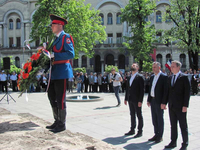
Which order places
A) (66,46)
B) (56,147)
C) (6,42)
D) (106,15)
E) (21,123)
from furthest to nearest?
(6,42), (106,15), (21,123), (66,46), (56,147)

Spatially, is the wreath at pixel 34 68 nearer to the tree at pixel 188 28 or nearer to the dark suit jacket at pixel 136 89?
the dark suit jacket at pixel 136 89

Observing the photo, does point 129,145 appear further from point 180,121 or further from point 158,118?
point 180,121

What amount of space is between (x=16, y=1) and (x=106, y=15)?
1955cm

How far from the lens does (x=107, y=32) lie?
147 feet

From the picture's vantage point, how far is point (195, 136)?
5984 millimetres

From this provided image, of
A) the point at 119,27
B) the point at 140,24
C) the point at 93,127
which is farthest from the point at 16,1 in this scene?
the point at 93,127

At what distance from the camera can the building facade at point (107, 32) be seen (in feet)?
139

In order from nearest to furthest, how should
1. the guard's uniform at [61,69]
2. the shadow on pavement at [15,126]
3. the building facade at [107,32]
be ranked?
1. the shadow on pavement at [15,126]
2. the guard's uniform at [61,69]
3. the building facade at [107,32]

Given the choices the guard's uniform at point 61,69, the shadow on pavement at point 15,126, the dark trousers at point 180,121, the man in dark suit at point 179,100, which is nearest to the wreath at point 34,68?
the guard's uniform at point 61,69

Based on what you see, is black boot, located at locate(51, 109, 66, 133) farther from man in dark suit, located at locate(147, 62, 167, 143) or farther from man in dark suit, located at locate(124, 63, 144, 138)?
man in dark suit, located at locate(147, 62, 167, 143)

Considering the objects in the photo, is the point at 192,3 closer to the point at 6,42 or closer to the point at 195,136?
the point at 195,136

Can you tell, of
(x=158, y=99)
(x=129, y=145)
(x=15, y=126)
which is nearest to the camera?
(x=15, y=126)

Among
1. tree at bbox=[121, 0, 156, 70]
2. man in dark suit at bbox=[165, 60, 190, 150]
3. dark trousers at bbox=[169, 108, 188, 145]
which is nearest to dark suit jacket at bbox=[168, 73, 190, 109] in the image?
man in dark suit at bbox=[165, 60, 190, 150]

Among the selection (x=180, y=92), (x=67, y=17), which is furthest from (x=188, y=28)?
(x=180, y=92)
